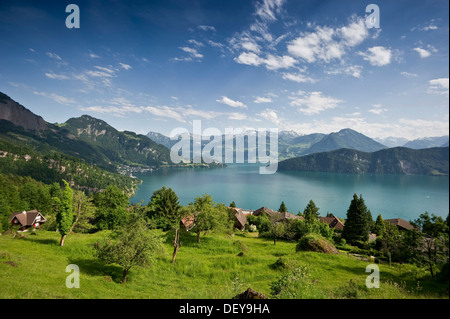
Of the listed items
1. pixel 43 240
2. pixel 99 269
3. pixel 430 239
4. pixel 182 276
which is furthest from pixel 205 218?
pixel 430 239

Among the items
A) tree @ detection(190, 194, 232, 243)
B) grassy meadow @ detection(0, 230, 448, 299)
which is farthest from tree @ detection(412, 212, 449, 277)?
tree @ detection(190, 194, 232, 243)

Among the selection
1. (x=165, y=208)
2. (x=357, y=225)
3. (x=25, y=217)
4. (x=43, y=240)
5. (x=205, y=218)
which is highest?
(x=205, y=218)

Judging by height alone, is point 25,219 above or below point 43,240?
below

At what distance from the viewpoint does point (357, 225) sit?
5194cm

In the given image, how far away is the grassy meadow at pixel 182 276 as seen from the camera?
44.1 feet

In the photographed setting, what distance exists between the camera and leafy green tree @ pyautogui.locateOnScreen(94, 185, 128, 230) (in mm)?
48812

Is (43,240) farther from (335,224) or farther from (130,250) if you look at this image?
(335,224)

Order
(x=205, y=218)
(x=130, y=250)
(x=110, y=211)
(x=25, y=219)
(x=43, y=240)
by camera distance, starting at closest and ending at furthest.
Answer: (x=130, y=250) → (x=43, y=240) → (x=205, y=218) → (x=110, y=211) → (x=25, y=219)

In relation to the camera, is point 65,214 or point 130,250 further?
point 65,214

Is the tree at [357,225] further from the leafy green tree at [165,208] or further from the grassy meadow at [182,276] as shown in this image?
the leafy green tree at [165,208]

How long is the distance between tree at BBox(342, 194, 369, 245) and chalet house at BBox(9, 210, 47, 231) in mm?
92848

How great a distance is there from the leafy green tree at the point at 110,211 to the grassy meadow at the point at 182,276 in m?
18.1

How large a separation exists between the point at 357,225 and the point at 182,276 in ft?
159

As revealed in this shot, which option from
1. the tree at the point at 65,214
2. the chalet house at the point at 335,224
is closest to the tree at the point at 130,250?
the tree at the point at 65,214
